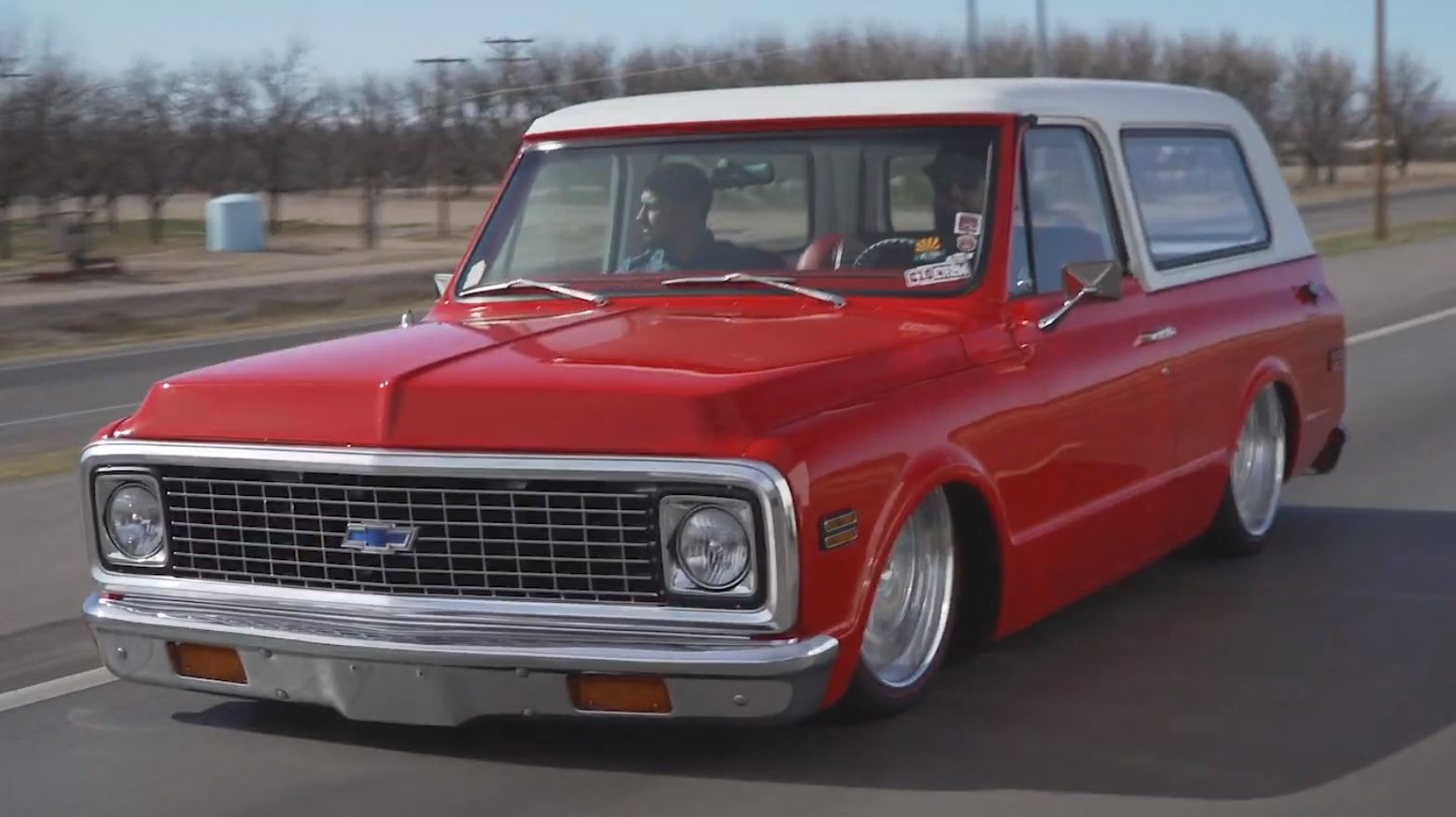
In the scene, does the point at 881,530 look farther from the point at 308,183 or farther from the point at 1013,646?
the point at 308,183

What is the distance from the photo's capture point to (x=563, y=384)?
476 centimetres

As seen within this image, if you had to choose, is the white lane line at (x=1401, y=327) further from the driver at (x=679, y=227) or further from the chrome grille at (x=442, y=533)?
the chrome grille at (x=442, y=533)

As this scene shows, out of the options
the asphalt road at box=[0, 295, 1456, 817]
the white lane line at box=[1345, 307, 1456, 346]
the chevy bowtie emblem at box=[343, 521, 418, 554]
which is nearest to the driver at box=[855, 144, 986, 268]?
the asphalt road at box=[0, 295, 1456, 817]

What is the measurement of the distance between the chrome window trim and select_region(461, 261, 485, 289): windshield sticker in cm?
152

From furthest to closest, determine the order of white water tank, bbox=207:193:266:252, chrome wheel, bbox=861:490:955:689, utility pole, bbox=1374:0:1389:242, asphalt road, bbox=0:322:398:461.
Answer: white water tank, bbox=207:193:266:252 < utility pole, bbox=1374:0:1389:242 < asphalt road, bbox=0:322:398:461 < chrome wheel, bbox=861:490:955:689

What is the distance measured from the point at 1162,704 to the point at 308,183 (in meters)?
53.1

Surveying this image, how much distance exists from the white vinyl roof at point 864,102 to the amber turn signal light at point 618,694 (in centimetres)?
216

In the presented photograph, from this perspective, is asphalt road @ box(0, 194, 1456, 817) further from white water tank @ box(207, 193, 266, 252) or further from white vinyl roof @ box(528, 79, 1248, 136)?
white water tank @ box(207, 193, 266, 252)

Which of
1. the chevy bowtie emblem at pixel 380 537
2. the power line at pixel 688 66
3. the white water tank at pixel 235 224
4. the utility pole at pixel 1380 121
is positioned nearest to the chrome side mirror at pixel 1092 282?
the chevy bowtie emblem at pixel 380 537

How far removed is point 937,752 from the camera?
5090mm

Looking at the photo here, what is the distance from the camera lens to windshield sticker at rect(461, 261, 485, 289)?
6.37m

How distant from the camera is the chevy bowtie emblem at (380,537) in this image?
4.79m

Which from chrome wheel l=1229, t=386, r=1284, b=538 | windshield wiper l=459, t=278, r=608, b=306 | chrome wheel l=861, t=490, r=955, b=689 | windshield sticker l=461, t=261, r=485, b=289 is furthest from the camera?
chrome wheel l=1229, t=386, r=1284, b=538

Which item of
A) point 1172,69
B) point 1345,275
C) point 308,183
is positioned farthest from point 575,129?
point 1172,69
